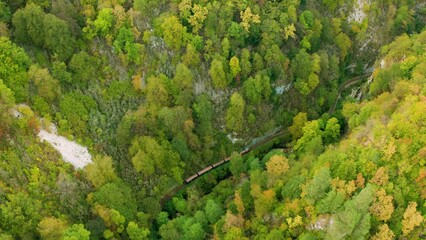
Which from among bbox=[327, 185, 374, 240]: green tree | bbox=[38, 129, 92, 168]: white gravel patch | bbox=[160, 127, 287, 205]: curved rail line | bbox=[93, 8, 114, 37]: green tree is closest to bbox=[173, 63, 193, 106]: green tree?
bbox=[160, 127, 287, 205]: curved rail line

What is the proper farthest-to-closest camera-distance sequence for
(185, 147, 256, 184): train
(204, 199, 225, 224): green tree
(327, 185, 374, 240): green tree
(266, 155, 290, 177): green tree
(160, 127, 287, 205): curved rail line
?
(185, 147, 256, 184): train
(160, 127, 287, 205): curved rail line
(266, 155, 290, 177): green tree
(204, 199, 225, 224): green tree
(327, 185, 374, 240): green tree

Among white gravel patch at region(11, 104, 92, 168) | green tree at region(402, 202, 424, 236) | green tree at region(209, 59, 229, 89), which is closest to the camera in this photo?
green tree at region(402, 202, 424, 236)

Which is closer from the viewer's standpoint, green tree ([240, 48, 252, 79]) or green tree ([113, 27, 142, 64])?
green tree ([113, 27, 142, 64])

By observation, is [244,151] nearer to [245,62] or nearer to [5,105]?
[245,62]

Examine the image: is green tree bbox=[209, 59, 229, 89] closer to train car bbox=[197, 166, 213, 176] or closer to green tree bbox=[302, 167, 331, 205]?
train car bbox=[197, 166, 213, 176]

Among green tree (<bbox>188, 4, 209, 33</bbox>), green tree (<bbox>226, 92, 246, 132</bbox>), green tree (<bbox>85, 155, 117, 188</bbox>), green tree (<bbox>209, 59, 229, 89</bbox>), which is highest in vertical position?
green tree (<bbox>188, 4, 209, 33</bbox>)

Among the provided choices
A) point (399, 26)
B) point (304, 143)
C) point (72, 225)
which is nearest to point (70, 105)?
point (72, 225)

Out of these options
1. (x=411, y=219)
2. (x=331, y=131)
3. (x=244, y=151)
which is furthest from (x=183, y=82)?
(x=411, y=219)

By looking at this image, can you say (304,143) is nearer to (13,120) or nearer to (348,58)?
(348,58)
